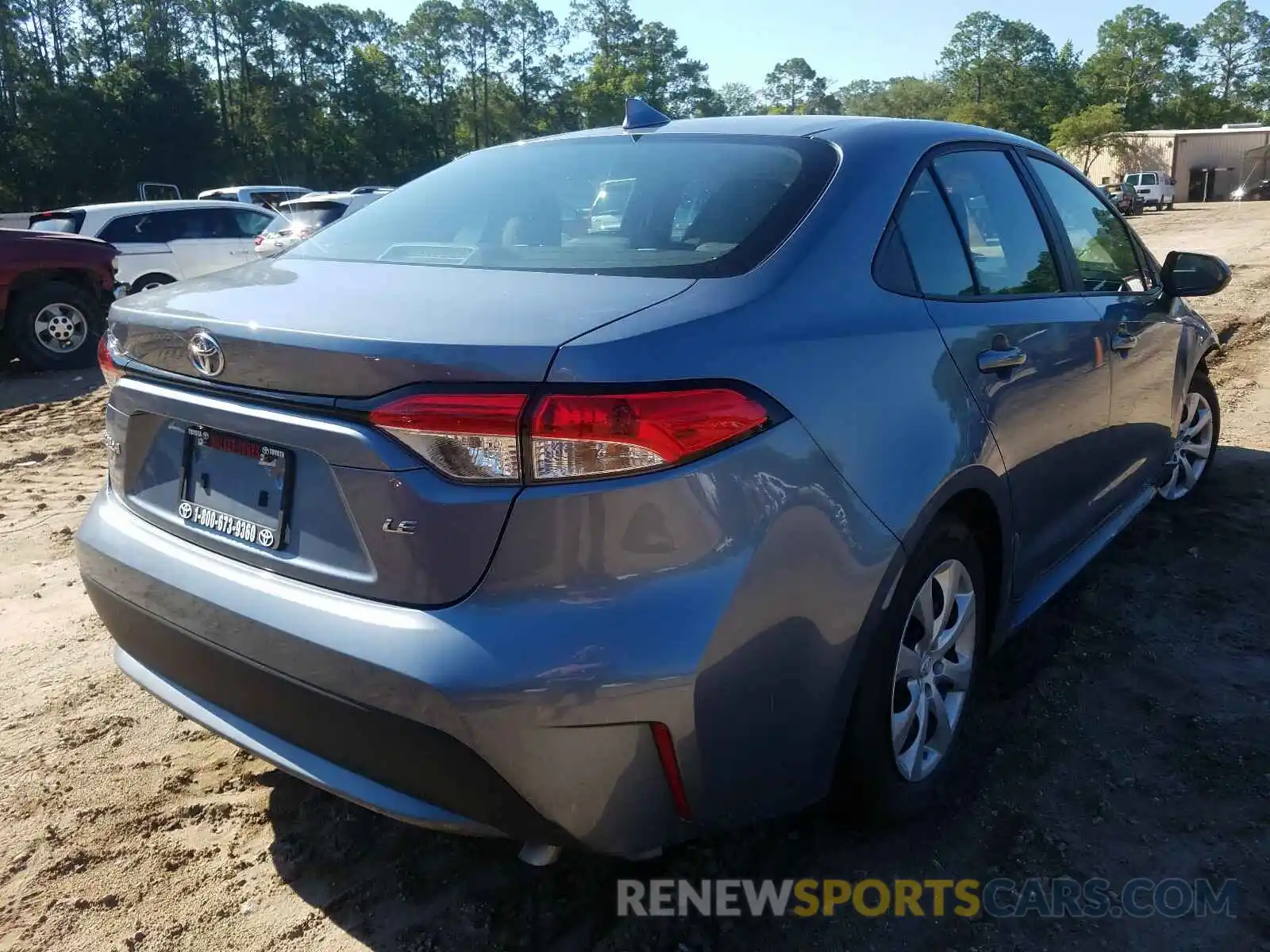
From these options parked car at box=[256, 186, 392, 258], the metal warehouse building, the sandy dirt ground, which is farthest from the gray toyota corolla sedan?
the metal warehouse building

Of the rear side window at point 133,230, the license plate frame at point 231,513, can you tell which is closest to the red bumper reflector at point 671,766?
the license plate frame at point 231,513

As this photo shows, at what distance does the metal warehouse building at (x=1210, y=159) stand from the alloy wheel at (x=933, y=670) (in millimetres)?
64910

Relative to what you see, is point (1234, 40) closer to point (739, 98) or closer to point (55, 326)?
point (739, 98)

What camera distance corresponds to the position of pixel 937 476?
86.7 inches

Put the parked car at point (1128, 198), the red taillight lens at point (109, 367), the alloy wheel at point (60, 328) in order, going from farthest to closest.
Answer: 1. the parked car at point (1128, 198)
2. the alloy wheel at point (60, 328)
3. the red taillight lens at point (109, 367)

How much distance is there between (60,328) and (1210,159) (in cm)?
6850

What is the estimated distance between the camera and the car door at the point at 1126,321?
11.0ft

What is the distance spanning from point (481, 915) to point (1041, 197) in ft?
8.97

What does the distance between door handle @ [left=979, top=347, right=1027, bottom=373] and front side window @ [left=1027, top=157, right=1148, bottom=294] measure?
2.80 ft

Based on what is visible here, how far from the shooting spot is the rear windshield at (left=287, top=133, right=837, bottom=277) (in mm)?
2180

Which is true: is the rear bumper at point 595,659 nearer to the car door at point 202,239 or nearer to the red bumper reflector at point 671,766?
the red bumper reflector at point 671,766

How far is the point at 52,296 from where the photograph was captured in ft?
30.6

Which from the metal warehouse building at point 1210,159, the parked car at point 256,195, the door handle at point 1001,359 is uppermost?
the metal warehouse building at point 1210,159

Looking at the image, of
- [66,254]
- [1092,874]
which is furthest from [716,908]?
[66,254]
